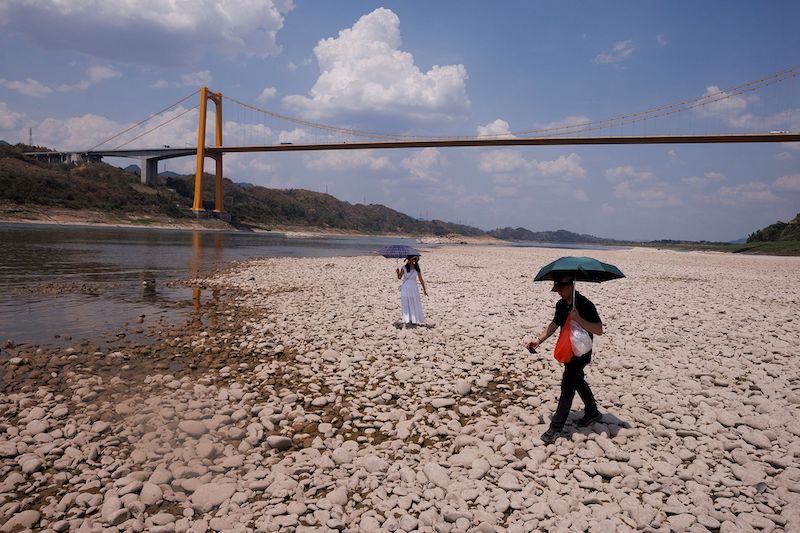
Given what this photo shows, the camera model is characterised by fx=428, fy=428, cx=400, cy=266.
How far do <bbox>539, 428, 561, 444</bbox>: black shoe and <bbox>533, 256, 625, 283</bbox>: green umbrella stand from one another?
1.66 m

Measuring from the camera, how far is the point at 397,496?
12.2 ft

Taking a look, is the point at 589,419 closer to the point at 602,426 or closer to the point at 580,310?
the point at 602,426

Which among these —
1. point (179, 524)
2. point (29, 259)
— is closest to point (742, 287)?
point (179, 524)

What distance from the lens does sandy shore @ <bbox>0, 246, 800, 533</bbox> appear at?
3523mm

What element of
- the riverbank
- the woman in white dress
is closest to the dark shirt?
the woman in white dress

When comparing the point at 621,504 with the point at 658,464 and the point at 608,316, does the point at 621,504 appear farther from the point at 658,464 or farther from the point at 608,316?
the point at 608,316

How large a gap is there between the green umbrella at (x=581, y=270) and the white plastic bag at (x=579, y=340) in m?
0.54

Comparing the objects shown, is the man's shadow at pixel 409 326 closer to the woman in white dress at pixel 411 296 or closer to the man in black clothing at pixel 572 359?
the woman in white dress at pixel 411 296

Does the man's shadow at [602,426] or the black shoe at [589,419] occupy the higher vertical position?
the black shoe at [589,419]

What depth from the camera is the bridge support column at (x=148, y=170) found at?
298ft

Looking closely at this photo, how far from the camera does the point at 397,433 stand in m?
4.82

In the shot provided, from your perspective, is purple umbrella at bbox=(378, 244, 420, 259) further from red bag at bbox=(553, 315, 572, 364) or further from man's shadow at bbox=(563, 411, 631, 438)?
man's shadow at bbox=(563, 411, 631, 438)

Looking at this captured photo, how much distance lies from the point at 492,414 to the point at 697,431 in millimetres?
2202

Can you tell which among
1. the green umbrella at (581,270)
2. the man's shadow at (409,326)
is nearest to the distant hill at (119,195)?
the man's shadow at (409,326)
